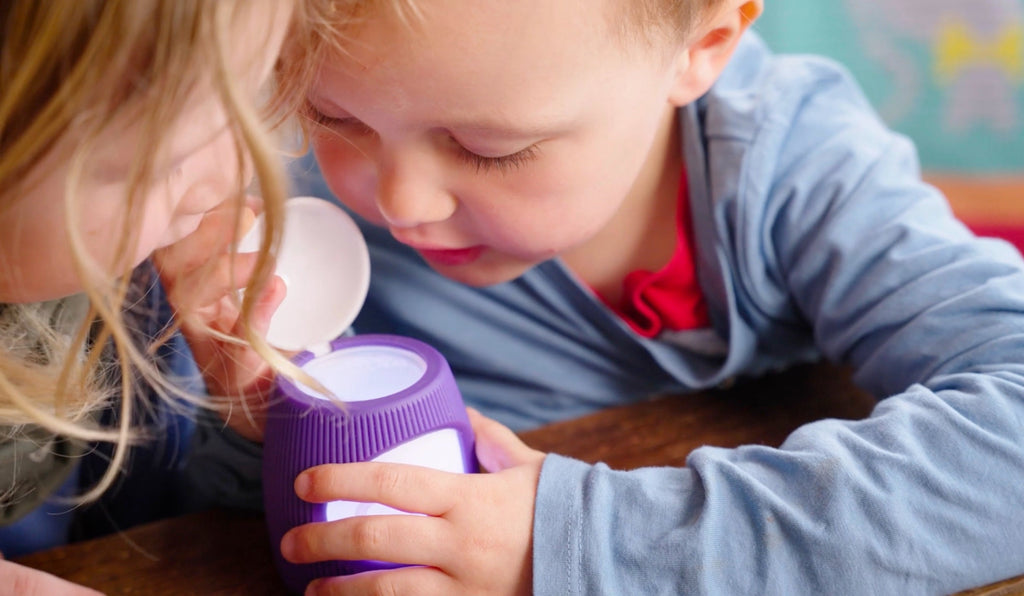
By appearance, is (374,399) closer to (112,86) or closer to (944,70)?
(112,86)

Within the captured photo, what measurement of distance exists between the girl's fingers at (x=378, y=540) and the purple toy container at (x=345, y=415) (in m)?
0.01

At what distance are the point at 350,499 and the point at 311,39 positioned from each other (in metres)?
0.22

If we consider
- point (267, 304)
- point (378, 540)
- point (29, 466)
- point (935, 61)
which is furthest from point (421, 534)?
point (935, 61)

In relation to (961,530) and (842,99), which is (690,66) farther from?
(961,530)

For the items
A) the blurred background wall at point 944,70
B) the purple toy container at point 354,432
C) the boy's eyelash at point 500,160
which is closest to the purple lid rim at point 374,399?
the purple toy container at point 354,432

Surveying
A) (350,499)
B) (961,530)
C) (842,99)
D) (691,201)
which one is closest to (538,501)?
(350,499)

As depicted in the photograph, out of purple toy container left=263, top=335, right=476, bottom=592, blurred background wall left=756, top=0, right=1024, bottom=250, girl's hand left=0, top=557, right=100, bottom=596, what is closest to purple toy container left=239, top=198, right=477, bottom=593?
purple toy container left=263, top=335, right=476, bottom=592

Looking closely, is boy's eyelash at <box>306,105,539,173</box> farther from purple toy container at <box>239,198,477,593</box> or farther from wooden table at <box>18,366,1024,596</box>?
wooden table at <box>18,366,1024,596</box>

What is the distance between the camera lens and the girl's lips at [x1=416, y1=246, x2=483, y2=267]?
0.64 m

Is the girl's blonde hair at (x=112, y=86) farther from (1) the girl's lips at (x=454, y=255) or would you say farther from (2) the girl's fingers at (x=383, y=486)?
(1) the girl's lips at (x=454, y=255)

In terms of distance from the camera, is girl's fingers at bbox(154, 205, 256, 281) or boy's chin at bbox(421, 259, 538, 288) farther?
boy's chin at bbox(421, 259, 538, 288)

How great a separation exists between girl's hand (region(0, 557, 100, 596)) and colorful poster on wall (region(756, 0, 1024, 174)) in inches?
55.6

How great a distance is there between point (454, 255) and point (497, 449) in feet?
0.51

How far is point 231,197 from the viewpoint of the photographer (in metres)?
0.50
